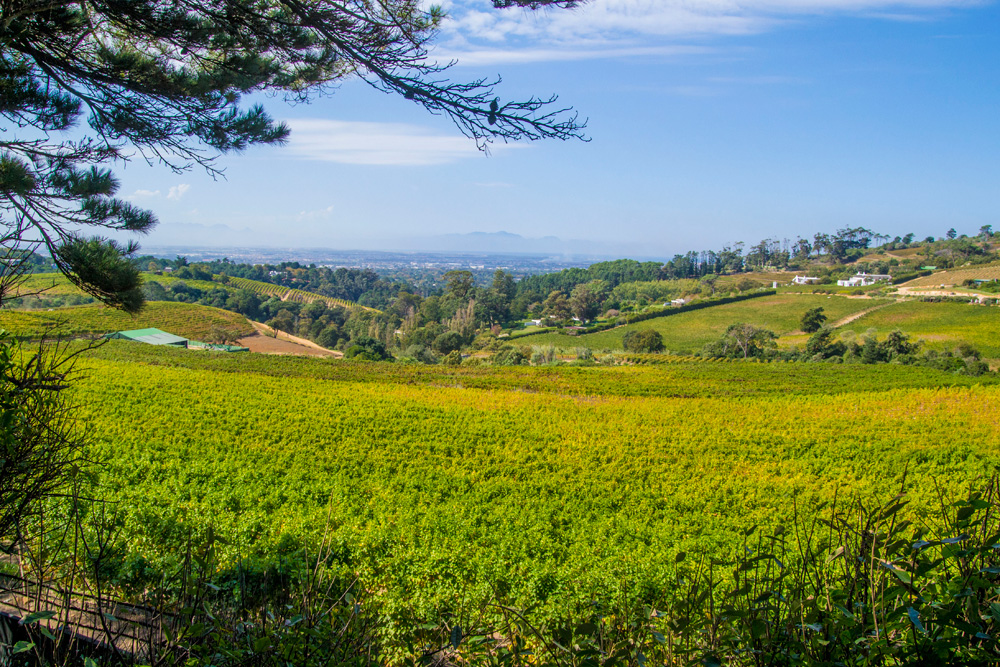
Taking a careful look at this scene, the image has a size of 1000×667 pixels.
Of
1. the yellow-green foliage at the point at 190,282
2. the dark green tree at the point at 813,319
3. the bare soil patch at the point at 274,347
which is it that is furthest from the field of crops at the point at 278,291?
the dark green tree at the point at 813,319

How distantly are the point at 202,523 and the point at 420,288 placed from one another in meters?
98.1

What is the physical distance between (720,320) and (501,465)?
1742 inches

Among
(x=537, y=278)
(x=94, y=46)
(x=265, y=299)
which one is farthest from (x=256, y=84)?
(x=537, y=278)

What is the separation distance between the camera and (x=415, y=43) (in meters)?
4.12

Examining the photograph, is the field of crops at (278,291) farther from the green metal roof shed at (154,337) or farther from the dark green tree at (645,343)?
the dark green tree at (645,343)

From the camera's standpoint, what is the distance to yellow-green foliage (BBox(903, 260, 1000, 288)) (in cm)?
4475

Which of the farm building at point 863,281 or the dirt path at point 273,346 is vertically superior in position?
the farm building at point 863,281

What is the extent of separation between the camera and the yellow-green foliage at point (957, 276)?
44750mm

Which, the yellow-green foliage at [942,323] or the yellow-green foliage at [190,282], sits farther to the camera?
the yellow-green foliage at [190,282]

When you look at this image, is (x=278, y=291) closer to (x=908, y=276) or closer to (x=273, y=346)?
(x=273, y=346)

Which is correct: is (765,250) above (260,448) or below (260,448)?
above

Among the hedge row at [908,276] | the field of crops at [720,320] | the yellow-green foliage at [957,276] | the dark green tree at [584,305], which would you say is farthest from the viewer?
the dark green tree at [584,305]

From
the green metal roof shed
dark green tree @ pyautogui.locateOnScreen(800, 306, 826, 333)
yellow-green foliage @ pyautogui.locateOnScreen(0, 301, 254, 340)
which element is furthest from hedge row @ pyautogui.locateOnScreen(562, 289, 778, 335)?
the green metal roof shed

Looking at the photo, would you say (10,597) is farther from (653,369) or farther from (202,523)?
(653,369)
